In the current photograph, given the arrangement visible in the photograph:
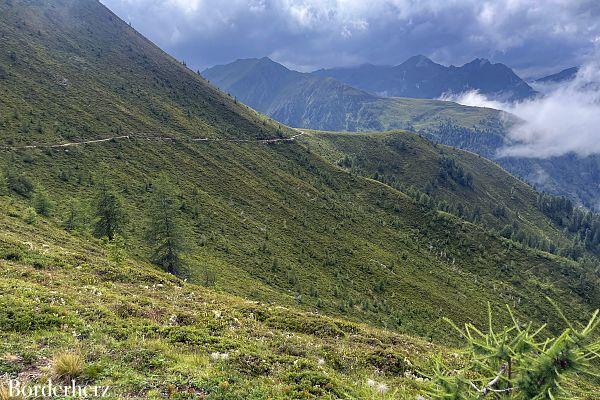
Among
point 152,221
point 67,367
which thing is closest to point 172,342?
point 67,367

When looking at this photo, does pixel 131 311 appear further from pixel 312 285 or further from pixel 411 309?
pixel 411 309

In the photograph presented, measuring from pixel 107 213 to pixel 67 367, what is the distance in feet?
148

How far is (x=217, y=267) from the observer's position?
62.9 meters

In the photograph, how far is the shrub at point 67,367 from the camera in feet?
36.6

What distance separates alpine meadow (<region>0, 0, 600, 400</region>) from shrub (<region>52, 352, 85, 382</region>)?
41mm

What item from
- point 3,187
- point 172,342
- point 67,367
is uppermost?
point 67,367

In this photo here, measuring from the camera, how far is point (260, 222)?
3871 inches

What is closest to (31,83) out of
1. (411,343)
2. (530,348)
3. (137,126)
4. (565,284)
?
(137,126)

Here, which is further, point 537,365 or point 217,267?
point 217,267

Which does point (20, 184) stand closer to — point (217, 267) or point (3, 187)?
point (3, 187)

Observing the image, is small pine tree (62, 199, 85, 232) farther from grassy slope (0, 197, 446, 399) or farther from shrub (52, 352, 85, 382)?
shrub (52, 352, 85, 382)

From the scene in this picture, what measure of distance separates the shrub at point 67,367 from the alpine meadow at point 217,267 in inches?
1.6

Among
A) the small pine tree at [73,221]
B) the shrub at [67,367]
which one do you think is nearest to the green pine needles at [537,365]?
the shrub at [67,367]

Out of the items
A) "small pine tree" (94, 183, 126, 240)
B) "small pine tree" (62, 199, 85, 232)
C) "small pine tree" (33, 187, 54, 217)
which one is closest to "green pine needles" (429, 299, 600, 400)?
"small pine tree" (62, 199, 85, 232)
